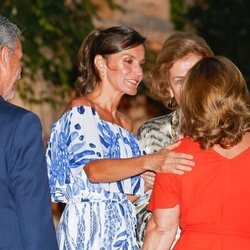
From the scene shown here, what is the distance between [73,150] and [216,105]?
3.16 ft

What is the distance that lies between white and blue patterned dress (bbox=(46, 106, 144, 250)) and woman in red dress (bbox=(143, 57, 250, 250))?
0.68m

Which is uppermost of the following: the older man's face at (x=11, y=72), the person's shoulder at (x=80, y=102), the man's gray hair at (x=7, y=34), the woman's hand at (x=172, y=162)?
the man's gray hair at (x=7, y=34)

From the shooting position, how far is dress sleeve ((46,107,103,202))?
4.80m

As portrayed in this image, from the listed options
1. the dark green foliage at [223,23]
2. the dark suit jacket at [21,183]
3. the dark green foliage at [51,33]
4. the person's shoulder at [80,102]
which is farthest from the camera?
the dark green foliage at [223,23]

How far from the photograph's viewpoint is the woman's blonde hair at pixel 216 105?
13.6 feet

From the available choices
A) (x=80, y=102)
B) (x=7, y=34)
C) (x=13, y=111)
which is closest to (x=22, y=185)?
(x=13, y=111)

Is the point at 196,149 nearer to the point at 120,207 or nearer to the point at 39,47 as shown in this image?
the point at 120,207

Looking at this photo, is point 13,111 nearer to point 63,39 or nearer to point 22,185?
point 22,185

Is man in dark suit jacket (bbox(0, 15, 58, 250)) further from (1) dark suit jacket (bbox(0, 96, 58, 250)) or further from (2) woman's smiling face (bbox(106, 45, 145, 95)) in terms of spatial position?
(2) woman's smiling face (bbox(106, 45, 145, 95))

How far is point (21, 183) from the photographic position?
376 centimetres

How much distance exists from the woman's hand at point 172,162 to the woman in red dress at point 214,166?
0.02m

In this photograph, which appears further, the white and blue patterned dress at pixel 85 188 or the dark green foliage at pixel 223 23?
the dark green foliage at pixel 223 23

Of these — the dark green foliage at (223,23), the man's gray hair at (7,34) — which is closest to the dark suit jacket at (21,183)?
the man's gray hair at (7,34)

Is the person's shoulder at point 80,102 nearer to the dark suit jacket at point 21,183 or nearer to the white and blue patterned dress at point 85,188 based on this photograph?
the white and blue patterned dress at point 85,188
